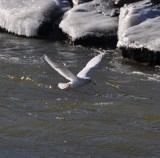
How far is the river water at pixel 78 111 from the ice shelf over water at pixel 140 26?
38 centimetres

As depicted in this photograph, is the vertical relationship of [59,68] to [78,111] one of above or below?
above

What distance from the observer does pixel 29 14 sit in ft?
47.6

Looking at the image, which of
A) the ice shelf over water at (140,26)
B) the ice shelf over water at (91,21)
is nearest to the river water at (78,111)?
the ice shelf over water at (140,26)

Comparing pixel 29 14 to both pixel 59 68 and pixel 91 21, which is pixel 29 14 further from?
pixel 59 68

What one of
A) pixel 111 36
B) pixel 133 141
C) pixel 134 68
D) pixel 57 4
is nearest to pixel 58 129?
pixel 133 141

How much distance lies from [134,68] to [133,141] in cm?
362

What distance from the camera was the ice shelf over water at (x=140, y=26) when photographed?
11.6 metres

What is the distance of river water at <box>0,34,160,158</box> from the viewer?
766cm

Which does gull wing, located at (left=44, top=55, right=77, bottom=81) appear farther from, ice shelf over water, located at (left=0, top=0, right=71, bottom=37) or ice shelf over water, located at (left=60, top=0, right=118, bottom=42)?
ice shelf over water, located at (left=0, top=0, right=71, bottom=37)


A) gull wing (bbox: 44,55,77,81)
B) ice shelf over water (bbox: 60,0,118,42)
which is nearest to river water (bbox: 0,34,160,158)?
gull wing (bbox: 44,55,77,81)

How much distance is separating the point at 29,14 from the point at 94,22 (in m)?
1.83

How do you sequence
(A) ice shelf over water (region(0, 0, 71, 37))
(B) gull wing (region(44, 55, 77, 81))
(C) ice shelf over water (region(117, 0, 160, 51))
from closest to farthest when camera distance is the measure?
(B) gull wing (region(44, 55, 77, 81)), (C) ice shelf over water (region(117, 0, 160, 51)), (A) ice shelf over water (region(0, 0, 71, 37))

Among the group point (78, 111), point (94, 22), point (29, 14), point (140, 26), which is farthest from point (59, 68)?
point (29, 14)

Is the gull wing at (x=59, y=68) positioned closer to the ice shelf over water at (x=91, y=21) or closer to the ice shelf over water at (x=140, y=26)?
the ice shelf over water at (x=140, y=26)
